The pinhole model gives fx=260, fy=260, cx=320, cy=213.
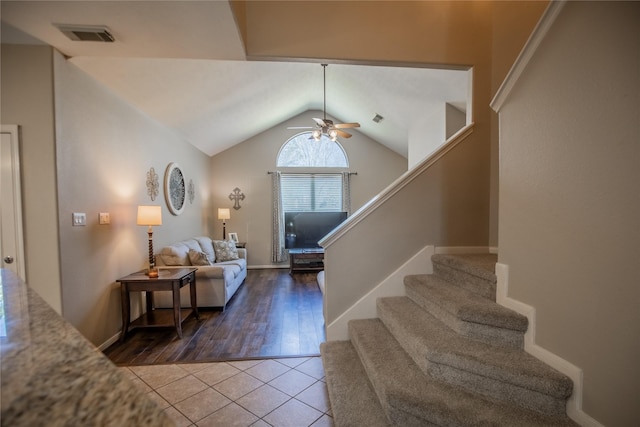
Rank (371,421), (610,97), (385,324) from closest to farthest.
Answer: (610,97), (371,421), (385,324)

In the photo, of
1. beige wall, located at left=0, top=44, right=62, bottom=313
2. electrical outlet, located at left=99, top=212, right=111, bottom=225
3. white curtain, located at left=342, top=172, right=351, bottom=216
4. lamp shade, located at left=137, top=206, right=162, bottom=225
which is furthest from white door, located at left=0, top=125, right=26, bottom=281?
white curtain, located at left=342, top=172, right=351, bottom=216

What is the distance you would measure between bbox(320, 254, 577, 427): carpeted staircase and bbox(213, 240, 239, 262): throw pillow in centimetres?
349

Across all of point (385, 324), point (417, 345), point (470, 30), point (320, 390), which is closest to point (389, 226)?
point (385, 324)

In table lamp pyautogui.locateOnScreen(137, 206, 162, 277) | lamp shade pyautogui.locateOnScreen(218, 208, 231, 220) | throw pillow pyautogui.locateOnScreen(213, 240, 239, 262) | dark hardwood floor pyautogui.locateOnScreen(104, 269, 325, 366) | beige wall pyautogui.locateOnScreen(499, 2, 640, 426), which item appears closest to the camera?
beige wall pyautogui.locateOnScreen(499, 2, 640, 426)

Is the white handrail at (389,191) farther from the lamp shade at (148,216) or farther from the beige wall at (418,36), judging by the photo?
the lamp shade at (148,216)

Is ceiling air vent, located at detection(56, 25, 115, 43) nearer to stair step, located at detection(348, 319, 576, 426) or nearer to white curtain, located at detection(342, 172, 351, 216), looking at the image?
stair step, located at detection(348, 319, 576, 426)

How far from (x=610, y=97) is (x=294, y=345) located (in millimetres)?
2755

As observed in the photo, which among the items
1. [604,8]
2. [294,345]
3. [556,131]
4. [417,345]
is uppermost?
[604,8]

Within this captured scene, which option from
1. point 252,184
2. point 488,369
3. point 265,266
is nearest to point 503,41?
point 488,369

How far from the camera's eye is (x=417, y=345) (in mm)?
1587

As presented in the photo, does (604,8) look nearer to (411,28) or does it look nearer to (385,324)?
(411,28)

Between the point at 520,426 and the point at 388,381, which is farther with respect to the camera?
the point at 388,381

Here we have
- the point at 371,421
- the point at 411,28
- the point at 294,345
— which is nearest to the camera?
the point at 371,421

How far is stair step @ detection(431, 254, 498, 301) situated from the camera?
1800 mm
